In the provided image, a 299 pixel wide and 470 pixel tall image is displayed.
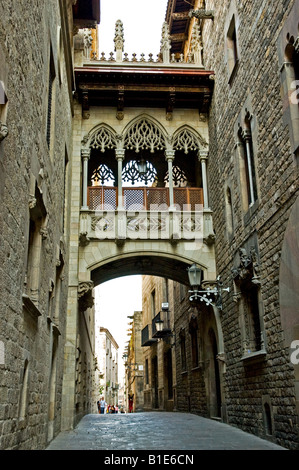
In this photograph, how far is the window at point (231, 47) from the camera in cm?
1260

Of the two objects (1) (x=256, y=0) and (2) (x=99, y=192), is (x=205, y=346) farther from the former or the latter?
(1) (x=256, y=0)

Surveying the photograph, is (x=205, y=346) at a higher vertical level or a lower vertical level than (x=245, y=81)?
lower

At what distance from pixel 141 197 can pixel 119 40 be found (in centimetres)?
558

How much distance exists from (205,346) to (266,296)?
6728 mm

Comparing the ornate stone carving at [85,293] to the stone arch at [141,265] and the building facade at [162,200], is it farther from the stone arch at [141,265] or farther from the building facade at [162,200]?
the stone arch at [141,265]

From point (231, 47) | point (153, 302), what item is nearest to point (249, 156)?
point (231, 47)

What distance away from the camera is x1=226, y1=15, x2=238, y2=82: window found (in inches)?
496

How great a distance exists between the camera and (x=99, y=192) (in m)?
14.8

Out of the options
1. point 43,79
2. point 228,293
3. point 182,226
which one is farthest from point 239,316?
point 43,79

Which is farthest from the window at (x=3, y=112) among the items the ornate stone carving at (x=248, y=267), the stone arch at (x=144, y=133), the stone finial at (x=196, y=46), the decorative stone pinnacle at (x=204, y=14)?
the stone finial at (x=196, y=46)

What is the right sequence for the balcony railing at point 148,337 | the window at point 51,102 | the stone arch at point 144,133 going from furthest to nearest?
the balcony railing at point 148,337 < the stone arch at point 144,133 < the window at point 51,102

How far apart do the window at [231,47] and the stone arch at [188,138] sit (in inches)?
118
